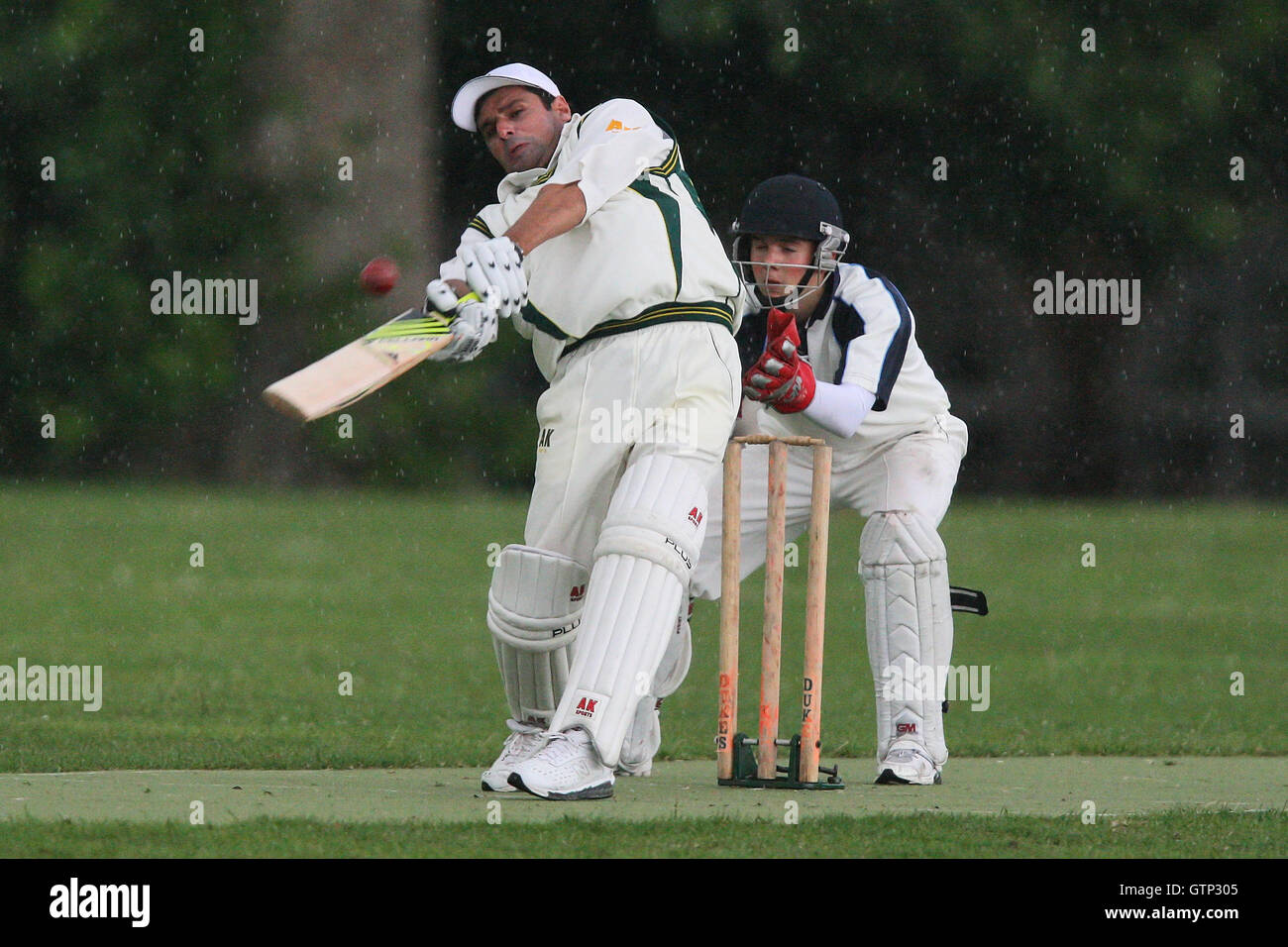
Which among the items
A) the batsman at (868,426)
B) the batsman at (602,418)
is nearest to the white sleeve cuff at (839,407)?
the batsman at (868,426)

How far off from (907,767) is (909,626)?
14.6 inches

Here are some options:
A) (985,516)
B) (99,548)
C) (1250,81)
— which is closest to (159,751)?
(99,548)

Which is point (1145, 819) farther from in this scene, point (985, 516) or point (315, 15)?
point (315, 15)

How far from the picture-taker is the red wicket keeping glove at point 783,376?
18.7 feet

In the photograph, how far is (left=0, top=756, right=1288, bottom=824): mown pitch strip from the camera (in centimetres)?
511

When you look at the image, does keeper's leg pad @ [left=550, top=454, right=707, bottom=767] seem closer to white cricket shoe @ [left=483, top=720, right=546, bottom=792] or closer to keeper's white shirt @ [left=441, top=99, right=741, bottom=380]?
white cricket shoe @ [left=483, top=720, right=546, bottom=792]

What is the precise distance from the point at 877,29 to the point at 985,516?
19.3 feet

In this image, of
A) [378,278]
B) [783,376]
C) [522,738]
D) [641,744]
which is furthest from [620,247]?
[641,744]

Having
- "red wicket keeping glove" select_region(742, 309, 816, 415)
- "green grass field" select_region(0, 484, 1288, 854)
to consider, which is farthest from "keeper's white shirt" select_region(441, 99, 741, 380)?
"green grass field" select_region(0, 484, 1288, 854)

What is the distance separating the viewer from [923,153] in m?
21.4

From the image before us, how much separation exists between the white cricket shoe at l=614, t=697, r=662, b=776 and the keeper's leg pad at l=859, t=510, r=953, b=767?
602mm

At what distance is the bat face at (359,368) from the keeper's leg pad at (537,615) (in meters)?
0.62

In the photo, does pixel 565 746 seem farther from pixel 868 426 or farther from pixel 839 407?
pixel 868 426

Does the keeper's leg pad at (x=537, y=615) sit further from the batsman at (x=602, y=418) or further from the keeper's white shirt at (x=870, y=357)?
the keeper's white shirt at (x=870, y=357)
